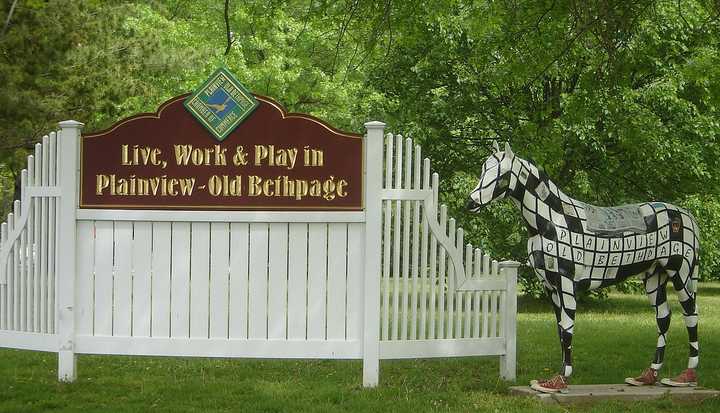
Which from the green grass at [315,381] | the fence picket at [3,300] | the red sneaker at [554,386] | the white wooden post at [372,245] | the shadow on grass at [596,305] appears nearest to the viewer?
the green grass at [315,381]

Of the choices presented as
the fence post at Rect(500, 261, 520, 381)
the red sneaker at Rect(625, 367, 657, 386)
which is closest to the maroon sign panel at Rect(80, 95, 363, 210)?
the fence post at Rect(500, 261, 520, 381)

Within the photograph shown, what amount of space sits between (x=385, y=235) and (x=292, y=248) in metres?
0.82

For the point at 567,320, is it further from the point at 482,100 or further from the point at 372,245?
the point at 482,100

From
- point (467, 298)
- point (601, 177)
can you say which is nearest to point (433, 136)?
point (601, 177)

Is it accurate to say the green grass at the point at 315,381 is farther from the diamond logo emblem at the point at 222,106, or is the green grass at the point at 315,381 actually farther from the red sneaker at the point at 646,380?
the diamond logo emblem at the point at 222,106

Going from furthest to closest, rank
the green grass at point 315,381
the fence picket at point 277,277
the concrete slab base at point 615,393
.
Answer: the fence picket at point 277,277 → the concrete slab base at point 615,393 → the green grass at point 315,381

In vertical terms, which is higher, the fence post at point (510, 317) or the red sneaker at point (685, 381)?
the fence post at point (510, 317)

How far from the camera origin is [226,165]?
8617mm

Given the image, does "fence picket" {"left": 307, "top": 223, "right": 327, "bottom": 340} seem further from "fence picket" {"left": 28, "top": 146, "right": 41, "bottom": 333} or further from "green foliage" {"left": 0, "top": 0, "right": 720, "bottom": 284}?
"green foliage" {"left": 0, "top": 0, "right": 720, "bottom": 284}

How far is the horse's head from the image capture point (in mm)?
8102

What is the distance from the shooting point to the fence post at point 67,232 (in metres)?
8.66

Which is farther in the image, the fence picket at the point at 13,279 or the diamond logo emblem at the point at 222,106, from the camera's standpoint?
the fence picket at the point at 13,279

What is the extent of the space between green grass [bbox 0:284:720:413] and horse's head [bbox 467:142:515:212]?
5.37 ft

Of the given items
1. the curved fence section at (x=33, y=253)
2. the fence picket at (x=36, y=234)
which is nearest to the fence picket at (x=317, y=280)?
the curved fence section at (x=33, y=253)
